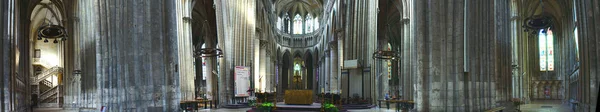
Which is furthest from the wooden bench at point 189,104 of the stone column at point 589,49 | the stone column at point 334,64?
the stone column at point 334,64

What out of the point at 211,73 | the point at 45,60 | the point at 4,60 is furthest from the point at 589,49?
the point at 45,60

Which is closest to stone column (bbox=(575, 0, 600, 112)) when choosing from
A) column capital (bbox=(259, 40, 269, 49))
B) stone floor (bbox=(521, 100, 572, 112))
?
stone floor (bbox=(521, 100, 572, 112))

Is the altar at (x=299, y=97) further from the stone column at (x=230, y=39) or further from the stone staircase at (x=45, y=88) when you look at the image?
the stone staircase at (x=45, y=88)

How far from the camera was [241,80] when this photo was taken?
2855 cm

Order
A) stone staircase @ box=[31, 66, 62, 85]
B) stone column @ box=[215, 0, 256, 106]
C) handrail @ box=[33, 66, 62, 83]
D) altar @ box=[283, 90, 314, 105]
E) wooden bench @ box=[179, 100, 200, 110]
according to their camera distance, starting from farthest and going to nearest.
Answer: handrail @ box=[33, 66, 62, 83], stone staircase @ box=[31, 66, 62, 85], stone column @ box=[215, 0, 256, 106], altar @ box=[283, 90, 314, 105], wooden bench @ box=[179, 100, 200, 110]

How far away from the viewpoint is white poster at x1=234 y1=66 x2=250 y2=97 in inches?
1103

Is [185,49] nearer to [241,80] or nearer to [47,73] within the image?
[241,80]

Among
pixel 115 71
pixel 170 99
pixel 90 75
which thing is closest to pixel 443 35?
pixel 170 99

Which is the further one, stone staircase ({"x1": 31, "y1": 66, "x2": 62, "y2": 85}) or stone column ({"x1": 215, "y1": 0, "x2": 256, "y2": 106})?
stone staircase ({"x1": 31, "y1": 66, "x2": 62, "y2": 85})

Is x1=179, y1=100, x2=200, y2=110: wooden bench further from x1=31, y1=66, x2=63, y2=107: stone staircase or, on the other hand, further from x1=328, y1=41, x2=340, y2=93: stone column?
x1=328, y1=41, x2=340, y2=93: stone column

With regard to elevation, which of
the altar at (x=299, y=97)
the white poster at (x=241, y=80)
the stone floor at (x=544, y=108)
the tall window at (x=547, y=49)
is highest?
the tall window at (x=547, y=49)

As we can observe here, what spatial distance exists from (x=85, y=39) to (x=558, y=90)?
39061 mm

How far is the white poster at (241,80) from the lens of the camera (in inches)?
1103

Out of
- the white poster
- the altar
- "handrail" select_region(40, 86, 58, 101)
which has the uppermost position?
the white poster
